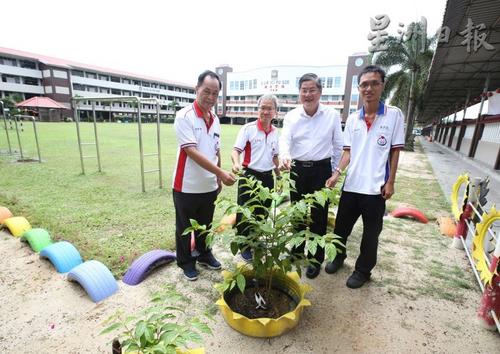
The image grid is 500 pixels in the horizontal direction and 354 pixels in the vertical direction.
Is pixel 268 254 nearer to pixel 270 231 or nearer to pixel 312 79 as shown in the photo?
pixel 270 231

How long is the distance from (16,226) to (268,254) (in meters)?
3.66

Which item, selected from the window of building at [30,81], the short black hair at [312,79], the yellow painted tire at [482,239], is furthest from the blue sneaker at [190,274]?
the window of building at [30,81]

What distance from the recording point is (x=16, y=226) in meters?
3.84

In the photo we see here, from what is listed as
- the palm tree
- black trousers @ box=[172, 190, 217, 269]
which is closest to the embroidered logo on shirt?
black trousers @ box=[172, 190, 217, 269]

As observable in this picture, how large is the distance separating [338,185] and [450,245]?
222 centimetres

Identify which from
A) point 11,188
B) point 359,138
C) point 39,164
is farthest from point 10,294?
point 39,164

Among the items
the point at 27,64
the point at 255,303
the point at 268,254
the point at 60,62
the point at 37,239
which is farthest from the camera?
the point at 60,62

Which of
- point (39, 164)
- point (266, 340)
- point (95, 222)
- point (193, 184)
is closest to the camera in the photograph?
point (266, 340)

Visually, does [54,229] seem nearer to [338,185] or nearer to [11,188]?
[11,188]

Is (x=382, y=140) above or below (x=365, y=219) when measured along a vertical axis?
above

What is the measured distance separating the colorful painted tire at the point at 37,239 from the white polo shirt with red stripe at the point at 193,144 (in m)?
2.01

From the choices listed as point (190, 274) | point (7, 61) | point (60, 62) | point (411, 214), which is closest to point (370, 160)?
point (190, 274)

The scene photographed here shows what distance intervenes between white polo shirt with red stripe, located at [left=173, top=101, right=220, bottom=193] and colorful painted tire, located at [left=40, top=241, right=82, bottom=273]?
1.43 meters

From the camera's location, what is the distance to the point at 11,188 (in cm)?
615
